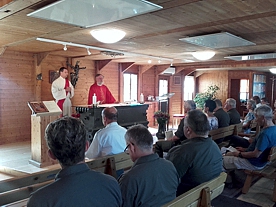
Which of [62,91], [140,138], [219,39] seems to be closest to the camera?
[140,138]

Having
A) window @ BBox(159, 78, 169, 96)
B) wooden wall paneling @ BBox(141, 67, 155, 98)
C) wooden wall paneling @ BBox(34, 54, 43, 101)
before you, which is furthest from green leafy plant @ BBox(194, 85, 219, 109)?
wooden wall paneling @ BBox(34, 54, 43, 101)

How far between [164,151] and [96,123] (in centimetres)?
180

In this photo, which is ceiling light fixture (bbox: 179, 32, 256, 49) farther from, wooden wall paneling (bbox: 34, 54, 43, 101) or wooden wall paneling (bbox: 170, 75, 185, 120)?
wooden wall paneling (bbox: 170, 75, 185, 120)

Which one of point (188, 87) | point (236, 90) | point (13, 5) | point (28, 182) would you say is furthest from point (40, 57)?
point (236, 90)

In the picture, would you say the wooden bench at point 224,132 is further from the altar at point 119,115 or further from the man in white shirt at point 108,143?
the altar at point 119,115

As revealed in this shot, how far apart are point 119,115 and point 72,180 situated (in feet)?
15.1

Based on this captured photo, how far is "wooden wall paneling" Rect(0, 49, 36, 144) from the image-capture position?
5.82 meters

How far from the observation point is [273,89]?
40.8ft

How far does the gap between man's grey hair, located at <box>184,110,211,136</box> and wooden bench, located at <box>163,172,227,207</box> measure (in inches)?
15.1

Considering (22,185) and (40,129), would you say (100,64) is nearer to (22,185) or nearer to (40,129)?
(40,129)

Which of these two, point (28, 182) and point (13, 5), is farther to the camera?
point (13, 5)

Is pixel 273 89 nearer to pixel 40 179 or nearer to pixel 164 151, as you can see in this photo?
pixel 164 151

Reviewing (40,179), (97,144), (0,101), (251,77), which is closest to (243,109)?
(251,77)

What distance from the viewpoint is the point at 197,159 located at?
1.98m
